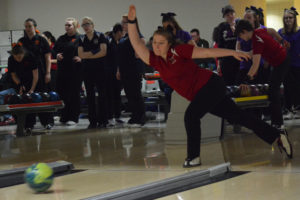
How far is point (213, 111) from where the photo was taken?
162 inches

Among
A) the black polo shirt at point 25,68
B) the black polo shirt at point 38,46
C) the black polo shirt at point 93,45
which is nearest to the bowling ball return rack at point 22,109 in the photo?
the black polo shirt at point 25,68

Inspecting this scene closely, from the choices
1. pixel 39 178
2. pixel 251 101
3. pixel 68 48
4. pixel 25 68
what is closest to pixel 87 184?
pixel 39 178

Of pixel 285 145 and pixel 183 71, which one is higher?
pixel 183 71

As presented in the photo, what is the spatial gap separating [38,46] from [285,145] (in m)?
4.75

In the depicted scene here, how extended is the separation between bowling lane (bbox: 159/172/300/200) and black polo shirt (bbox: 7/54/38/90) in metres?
4.90

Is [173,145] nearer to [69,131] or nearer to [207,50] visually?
[207,50]

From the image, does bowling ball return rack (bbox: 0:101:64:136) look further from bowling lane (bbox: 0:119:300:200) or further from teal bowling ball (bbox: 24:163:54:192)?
teal bowling ball (bbox: 24:163:54:192)

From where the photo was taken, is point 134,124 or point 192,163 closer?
point 192,163

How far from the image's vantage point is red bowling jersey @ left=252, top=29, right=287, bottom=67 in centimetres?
532

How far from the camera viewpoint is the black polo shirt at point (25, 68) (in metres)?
7.74

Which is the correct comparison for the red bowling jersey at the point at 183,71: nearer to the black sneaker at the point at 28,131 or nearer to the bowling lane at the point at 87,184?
the bowling lane at the point at 87,184

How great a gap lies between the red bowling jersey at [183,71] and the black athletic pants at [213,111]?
0.06m

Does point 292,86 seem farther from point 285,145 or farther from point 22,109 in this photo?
point 22,109

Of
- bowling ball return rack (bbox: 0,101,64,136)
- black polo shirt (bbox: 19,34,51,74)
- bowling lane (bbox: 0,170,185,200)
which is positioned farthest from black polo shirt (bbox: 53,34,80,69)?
bowling lane (bbox: 0,170,185,200)
